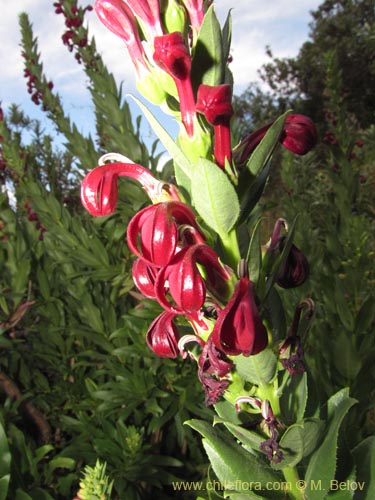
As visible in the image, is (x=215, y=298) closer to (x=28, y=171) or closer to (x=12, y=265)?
(x=12, y=265)

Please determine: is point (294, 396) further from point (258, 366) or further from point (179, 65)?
point (179, 65)

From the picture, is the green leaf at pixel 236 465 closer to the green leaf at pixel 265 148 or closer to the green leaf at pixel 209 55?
the green leaf at pixel 265 148

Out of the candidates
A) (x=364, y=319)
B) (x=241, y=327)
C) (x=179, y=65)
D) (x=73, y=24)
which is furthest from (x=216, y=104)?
(x=73, y=24)

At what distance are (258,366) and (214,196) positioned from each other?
25cm

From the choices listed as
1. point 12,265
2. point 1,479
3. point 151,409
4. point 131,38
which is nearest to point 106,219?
point 12,265

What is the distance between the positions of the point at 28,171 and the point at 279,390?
8.28ft

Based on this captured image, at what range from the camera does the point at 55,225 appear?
256 cm

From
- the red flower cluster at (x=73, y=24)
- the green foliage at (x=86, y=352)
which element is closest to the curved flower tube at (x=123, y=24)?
the green foliage at (x=86, y=352)

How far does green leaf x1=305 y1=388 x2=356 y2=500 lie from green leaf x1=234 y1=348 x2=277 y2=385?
0.11 metres

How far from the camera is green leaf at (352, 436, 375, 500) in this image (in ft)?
2.32

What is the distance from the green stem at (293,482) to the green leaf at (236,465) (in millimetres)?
17

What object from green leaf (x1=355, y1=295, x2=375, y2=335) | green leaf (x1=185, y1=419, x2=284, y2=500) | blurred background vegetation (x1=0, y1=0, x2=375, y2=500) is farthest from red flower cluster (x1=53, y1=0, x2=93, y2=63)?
green leaf (x1=185, y1=419, x2=284, y2=500)

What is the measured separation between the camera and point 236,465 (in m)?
0.65

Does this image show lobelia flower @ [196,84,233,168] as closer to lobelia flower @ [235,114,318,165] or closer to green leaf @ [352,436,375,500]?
lobelia flower @ [235,114,318,165]
